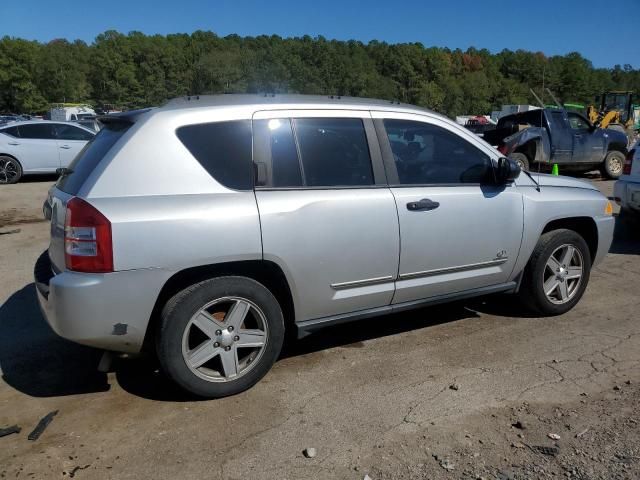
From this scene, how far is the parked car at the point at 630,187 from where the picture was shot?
749 centimetres

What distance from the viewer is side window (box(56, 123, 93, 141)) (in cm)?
1441

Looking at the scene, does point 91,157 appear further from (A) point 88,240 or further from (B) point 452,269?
(B) point 452,269

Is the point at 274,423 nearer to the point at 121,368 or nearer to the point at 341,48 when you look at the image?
the point at 121,368

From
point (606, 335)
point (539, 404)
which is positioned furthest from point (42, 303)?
point (606, 335)

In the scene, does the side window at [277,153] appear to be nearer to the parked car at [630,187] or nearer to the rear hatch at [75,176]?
the rear hatch at [75,176]

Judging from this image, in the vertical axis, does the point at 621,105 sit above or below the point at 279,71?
below

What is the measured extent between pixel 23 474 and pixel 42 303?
40.1 inches

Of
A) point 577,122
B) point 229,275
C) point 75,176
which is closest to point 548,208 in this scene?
point 229,275

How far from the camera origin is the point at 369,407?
11.0ft

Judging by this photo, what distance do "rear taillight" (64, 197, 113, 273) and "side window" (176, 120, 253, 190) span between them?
0.67m

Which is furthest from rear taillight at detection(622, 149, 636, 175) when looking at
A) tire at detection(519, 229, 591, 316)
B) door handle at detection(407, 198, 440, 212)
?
door handle at detection(407, 198, 440, 212)

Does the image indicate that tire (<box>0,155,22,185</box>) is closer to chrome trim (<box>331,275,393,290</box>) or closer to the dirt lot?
the dirt lot

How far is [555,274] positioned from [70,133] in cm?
1318

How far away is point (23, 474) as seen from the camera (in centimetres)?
273
